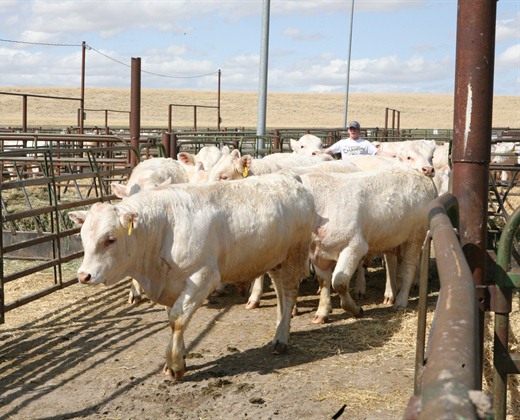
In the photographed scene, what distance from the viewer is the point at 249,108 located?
94188mm

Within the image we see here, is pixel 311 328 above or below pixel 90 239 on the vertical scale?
below

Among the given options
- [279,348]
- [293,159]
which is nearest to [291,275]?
[279,348]

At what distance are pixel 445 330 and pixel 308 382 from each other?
400 centimetres

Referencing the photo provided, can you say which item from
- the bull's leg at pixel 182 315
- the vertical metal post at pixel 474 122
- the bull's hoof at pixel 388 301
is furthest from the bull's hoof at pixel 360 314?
the vertical metal post at pixel 474 122

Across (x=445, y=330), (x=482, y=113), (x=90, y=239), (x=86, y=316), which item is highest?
(x=482, y=113)

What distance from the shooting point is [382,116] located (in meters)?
85.6

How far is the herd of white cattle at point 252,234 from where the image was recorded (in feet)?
17.3

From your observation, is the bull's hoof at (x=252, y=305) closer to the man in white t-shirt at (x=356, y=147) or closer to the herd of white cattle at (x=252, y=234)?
the herd of white cattle at (x=252, y=234)

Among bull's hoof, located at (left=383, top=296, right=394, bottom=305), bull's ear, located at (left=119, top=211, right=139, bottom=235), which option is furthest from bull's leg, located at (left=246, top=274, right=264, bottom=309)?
bull's ear, located at (left=119, top=211, right=139, bottom=235)

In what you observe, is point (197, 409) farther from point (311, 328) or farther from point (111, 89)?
point (111, 89)

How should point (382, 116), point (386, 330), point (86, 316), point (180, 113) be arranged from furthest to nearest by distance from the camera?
point (180, 113), point (382, 116), point (86, 316), point (386, 330)

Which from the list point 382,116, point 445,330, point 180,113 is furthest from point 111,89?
point 445,330

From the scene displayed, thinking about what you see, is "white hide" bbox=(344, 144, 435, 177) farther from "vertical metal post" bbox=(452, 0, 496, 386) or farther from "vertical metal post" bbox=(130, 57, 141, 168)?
"vertical metal post" bbox=(452, 0, 496, 386)

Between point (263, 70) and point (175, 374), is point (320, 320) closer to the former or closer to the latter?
point (175, 374)
